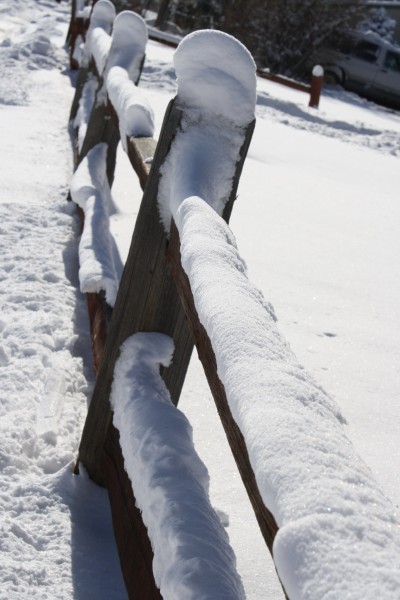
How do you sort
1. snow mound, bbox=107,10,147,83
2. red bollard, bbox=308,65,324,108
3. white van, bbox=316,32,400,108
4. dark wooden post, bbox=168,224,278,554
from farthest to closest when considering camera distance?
white van, bbox=316,32,400,108 < red bollard, bbox=308,65,324,108 < snow mound, bbox=107,10,147,83 < dark wooden post, bbox=168,224,278,554

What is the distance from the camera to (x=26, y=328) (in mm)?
2678

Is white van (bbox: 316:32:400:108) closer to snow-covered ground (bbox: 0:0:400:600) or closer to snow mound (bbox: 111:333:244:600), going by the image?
snow-covered ground (bbox: 0:0:400:600)

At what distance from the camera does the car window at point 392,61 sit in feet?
62.4

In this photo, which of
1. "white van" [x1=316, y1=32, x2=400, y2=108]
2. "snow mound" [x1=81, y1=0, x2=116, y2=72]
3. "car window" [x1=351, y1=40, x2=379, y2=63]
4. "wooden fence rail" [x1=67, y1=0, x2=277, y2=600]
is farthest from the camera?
"car window" [x1=351, y1=40, x2=379, y2=63]

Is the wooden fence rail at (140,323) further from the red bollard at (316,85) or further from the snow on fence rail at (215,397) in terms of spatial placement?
the red bollard at (316,85)

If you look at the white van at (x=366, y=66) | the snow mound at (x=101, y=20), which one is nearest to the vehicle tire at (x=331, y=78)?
the white van at (x=366, y=66)

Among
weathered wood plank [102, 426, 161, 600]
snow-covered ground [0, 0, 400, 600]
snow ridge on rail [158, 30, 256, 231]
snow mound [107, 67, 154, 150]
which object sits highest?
snow ridge on rail [158, 30, 256, 231]

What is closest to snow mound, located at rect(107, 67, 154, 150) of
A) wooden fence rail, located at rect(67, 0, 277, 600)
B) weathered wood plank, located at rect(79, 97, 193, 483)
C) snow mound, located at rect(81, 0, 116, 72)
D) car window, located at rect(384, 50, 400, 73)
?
wooden fence rail, located at rect(67, 0, 277, 600)

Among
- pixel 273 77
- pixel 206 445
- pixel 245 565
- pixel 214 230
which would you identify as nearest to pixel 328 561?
pixel 214 230

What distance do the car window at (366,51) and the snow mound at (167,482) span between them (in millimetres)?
18671

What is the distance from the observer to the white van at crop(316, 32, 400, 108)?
19.0 meters

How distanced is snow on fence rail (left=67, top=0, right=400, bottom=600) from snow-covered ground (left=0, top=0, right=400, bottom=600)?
0.14m

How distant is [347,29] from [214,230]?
1936 cm

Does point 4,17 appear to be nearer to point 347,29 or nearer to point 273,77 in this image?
point 273,77
